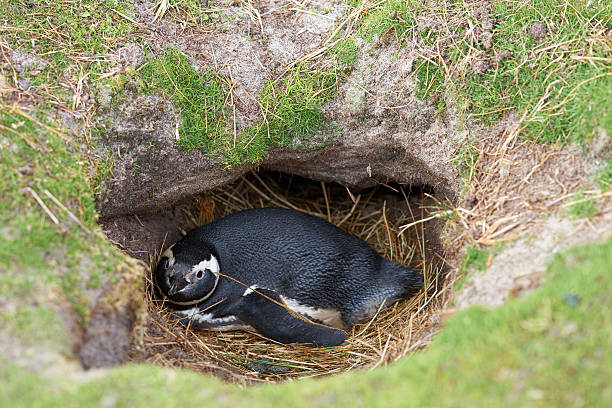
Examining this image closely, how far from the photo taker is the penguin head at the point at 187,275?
3406 mm

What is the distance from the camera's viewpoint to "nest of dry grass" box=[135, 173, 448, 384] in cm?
287

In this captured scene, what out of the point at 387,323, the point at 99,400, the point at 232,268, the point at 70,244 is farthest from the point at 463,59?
the point at 99,400

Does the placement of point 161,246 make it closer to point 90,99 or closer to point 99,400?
point 90,99

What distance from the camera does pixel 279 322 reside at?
11.2 ft

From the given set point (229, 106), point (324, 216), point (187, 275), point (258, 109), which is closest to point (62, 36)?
point (229, 106)

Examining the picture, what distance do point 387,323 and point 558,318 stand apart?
179cm

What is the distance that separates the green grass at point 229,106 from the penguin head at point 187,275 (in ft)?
2.34

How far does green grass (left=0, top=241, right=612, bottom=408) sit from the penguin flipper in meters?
1.41

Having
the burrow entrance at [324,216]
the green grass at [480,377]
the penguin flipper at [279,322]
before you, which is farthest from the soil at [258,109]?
the green grass at [480,377]

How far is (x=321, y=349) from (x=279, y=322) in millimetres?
335

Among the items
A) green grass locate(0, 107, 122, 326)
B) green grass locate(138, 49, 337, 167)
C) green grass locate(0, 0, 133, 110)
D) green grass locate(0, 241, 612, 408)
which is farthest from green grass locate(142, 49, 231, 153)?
green grass locate(0, 241, 612, 408)

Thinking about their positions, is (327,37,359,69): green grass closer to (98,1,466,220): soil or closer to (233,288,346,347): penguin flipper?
(98,1,466,220): soil

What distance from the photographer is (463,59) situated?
9.79ft

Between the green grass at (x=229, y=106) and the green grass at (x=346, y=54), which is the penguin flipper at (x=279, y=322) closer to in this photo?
the green grass at (x=229, y=106)
